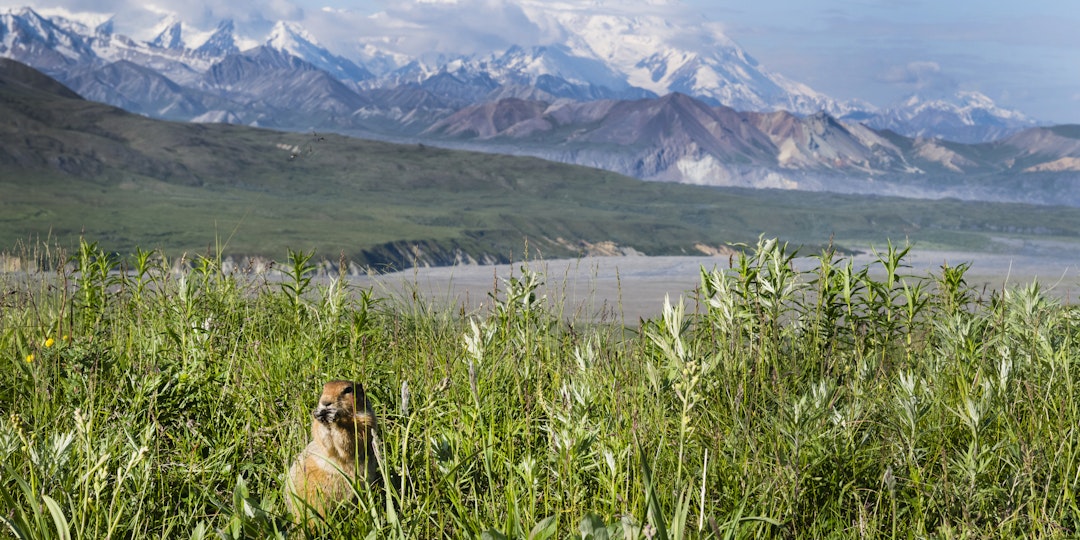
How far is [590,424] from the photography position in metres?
3.68

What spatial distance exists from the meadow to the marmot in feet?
0.24

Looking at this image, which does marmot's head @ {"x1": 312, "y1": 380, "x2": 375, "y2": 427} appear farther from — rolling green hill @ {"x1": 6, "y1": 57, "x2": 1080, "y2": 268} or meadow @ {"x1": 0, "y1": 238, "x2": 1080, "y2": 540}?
rolling green hill @ {"x1": 6, "y1": 57, "x2": 1080, "y2": 268}

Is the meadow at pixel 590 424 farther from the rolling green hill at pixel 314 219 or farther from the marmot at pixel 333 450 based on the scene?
the rolling green hill at pixel 314 219

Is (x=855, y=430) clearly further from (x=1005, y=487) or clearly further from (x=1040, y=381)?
(x=1040, y=381)

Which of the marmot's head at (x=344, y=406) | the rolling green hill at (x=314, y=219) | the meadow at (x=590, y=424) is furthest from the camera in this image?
the rolling green hill at (x=314, y=219)

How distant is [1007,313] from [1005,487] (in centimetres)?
250

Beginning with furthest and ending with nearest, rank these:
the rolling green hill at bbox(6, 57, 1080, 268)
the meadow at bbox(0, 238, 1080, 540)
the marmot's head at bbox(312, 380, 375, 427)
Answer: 1. the rolling green hill at bbox(6, 57, 1080, 268)
2. the marmot's head at bbox(312, 380, 375, 427)
3. the meadow at bbox(0, 238, 1080, 540)

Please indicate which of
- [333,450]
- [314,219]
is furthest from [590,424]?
[314,219]

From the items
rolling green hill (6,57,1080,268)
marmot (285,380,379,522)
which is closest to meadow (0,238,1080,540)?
marmot (285,380,379,522)

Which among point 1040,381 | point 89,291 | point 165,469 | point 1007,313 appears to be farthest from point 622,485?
point 89,291

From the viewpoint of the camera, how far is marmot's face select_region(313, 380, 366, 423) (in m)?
3.12

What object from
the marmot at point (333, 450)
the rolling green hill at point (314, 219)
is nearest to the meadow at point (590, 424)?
the marmot at point (333, 450)

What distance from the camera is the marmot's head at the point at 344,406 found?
3119mm

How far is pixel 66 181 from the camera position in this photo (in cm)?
16912
